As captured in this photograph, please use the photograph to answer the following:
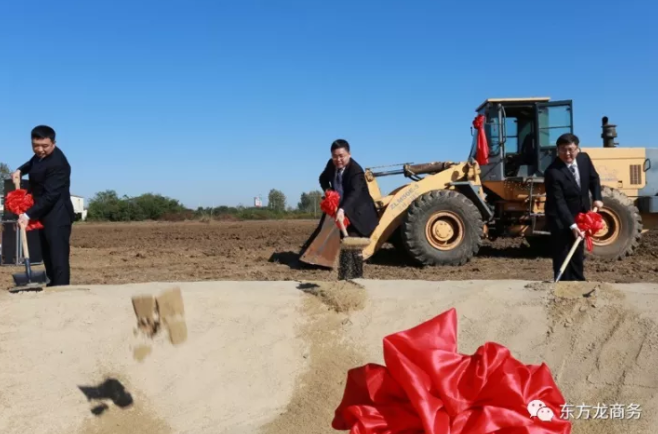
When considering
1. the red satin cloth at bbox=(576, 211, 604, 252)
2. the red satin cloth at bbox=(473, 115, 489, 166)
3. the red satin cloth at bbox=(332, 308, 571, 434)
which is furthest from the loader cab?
the red satin cloth at bbox=(332, 308, 571, 434)

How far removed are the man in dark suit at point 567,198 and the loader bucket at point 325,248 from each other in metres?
3.94

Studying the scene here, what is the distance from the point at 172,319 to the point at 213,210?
4254cm

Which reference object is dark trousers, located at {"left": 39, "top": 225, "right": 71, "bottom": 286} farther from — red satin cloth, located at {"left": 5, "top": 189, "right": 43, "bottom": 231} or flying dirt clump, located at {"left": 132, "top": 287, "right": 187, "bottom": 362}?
flying dirt clump, located at {"left": 132, "top": 287, "right": 187, "bottom": 362}

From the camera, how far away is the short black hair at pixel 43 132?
4.56 m

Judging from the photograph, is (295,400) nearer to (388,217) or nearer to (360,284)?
(360,284)

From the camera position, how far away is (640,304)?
144 inches

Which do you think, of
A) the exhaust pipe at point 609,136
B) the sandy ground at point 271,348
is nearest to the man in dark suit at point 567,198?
the sandy ground at point 271,348

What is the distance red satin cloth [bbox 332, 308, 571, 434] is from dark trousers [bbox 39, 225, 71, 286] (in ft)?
11.3

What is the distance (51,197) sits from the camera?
14.8 feet

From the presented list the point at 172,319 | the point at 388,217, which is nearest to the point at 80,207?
the point at 388,217

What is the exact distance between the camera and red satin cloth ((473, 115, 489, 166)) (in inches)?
353

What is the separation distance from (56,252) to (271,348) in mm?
2030

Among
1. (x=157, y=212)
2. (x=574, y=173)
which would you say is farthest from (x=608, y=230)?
(x=157, y=212)

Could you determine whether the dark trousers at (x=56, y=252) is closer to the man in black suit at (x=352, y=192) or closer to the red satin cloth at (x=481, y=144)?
the man in black suit at (x=352, y=192)
